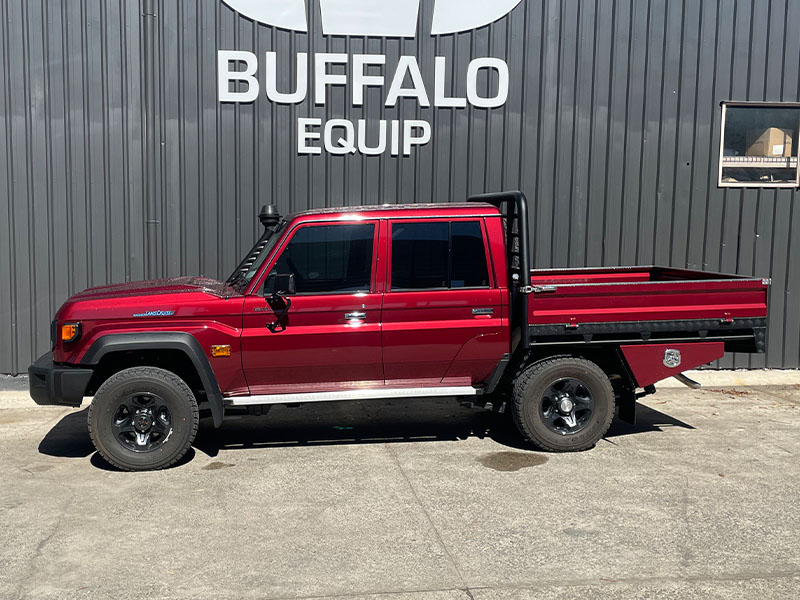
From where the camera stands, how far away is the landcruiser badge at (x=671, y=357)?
6.62 meters

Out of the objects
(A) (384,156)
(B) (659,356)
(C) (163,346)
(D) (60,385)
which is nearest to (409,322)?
(C) (163,346)

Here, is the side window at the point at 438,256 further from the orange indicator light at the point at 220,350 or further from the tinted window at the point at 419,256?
the orange indicator light at the point at 220,350

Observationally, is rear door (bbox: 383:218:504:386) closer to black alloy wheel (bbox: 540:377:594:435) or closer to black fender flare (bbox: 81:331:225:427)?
black alloy wheel (bbox: 540:377:594:435)

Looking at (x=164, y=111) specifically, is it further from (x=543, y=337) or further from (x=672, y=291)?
(x=672, y=291)

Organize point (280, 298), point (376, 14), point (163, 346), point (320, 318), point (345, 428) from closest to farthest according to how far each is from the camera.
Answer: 1. point (163, 346)
2. point (280, 298)
3. point (320, 318)
4. point (345, 428)
5. point (376, 14)

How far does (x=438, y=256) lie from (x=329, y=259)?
0.91 m

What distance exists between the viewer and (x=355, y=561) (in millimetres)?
4512

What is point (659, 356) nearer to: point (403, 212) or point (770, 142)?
point (403, 212)

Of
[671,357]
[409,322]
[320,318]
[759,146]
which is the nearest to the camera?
[320,318]

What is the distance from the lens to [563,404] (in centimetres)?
658

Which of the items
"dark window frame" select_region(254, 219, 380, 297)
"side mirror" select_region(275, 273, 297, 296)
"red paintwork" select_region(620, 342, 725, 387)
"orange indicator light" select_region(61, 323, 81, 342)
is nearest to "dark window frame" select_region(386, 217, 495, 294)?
"dark window frame" select_region(254, 219, 380, 297)

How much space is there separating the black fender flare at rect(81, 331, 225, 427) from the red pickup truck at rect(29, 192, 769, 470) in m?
0.01

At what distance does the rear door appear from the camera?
641 centimetres

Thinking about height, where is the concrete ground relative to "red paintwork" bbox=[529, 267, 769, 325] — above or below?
below
